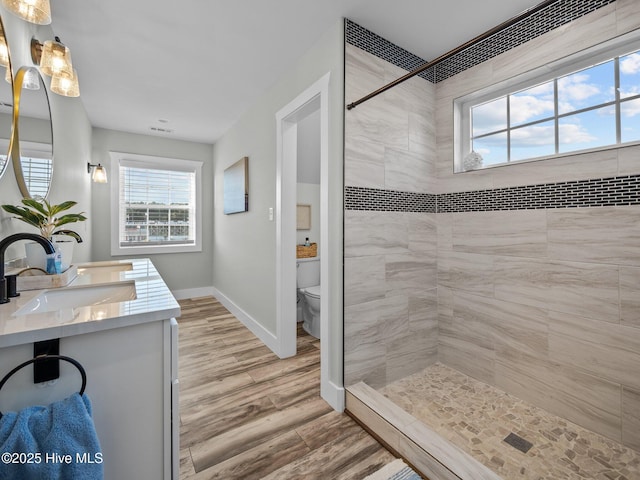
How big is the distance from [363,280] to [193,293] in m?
3.45

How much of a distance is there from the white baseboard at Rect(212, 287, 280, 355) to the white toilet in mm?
508

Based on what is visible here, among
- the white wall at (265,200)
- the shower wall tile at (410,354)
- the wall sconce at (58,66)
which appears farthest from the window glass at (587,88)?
the wall sconce at (58,66)

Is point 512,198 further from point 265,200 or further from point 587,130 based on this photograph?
point 265,200

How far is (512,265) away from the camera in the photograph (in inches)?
75.5

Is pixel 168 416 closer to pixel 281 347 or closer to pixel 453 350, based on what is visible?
pixel 281 347

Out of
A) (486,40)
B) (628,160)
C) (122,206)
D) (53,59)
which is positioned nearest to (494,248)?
(628,160)

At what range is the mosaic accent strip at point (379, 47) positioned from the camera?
6.03ft

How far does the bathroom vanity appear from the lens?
33.3 inches

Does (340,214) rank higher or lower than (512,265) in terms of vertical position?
higher

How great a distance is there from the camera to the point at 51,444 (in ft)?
2.42

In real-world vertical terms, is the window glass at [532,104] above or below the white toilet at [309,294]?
above

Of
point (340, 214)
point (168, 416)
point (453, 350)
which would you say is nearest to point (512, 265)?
point (453, 350)

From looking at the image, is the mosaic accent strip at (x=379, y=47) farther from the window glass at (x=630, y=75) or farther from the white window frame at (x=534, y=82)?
the window glass at (x=630, y=75)

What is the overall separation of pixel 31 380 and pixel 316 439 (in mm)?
1332
